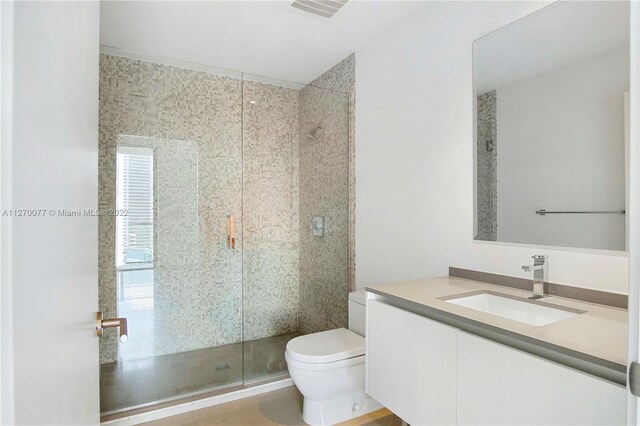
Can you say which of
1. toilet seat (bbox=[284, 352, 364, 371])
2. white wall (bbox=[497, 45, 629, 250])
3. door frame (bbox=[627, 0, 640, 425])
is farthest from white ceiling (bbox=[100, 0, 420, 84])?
toilet seat (bbox=[284, 352, 364, 371])

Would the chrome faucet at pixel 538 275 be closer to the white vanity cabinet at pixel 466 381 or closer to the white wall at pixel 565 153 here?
the white wall at pixel 565 153

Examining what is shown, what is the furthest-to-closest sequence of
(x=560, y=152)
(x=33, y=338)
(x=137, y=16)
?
1. (x=137, y=16)
2. (x=560, y=152)
3. (x=33, y=338)

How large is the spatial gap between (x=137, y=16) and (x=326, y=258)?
220cm

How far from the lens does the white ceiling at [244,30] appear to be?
215 cm

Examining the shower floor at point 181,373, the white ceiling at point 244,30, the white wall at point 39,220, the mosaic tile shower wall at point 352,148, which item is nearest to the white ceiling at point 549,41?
the white ceiling at point 244,30

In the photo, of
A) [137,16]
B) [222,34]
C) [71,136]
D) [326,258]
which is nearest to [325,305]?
[326,258]

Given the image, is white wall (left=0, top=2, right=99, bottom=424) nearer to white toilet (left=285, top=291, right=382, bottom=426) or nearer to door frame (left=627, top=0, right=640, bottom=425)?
door frame (left=627, top=0, right=640, bottom=425)

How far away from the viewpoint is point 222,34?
248cm

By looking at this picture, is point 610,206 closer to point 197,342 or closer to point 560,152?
point 560,152

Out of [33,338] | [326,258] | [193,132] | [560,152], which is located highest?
[193,132]

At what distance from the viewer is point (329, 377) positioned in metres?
1.93

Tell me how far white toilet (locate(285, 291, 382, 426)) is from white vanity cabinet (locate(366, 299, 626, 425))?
0.37 meters

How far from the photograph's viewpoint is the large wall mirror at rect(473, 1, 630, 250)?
1.30m

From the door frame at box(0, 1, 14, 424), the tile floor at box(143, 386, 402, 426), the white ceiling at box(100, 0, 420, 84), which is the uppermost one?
the white ceiling at box(100, 0, 420, 84)
